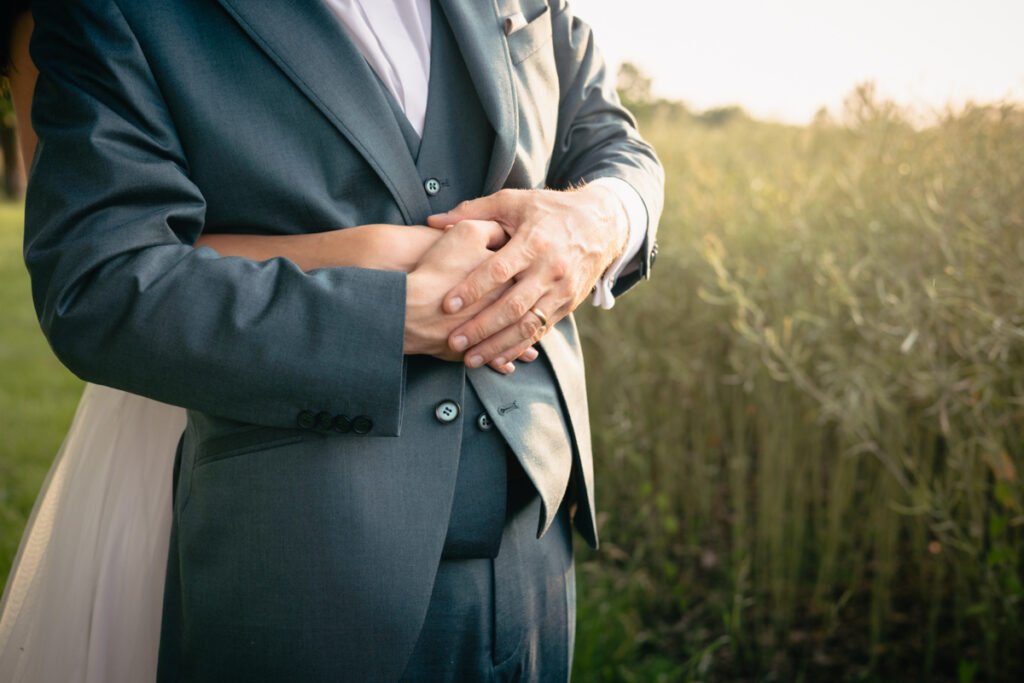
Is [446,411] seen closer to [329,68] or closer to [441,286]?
[441,286]

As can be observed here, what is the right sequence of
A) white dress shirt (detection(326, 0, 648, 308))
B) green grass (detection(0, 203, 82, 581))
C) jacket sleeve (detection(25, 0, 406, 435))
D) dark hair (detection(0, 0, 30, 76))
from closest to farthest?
jacket sleeve (detection(25, 0, 406, 435))
white dress shirt (detection(326, 0, 648, 308))
dark hair (detection(0, 0, 30, 76))
green grass (detection(0, 203, 82, 581))

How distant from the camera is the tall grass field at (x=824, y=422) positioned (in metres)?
2.22

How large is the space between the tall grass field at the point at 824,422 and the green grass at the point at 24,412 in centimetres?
4

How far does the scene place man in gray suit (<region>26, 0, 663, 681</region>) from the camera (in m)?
1.02

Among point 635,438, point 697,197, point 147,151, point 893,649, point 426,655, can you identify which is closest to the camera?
point 147,151

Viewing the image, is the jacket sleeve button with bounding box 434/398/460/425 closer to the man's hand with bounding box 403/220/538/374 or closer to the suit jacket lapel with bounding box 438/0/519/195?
the man's hand with bounding box 403/220/538/374

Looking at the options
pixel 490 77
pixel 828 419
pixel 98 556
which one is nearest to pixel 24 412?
pixel 98 556

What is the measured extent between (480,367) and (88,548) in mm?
1098

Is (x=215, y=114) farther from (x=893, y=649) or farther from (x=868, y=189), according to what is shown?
(x=893, y=649)

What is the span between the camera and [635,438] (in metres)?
3.41

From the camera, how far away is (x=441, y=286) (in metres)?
1.09

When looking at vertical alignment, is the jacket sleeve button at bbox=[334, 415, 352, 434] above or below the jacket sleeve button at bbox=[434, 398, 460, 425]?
below

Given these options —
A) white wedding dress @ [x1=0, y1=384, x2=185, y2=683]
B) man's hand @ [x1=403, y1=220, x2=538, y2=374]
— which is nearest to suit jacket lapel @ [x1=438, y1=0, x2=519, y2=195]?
man's hand @ [x1=403, y1=220, x2=538, y2=374]

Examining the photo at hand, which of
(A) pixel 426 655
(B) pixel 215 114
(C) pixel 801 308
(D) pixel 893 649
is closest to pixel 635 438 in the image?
(C) pixel 801 308
